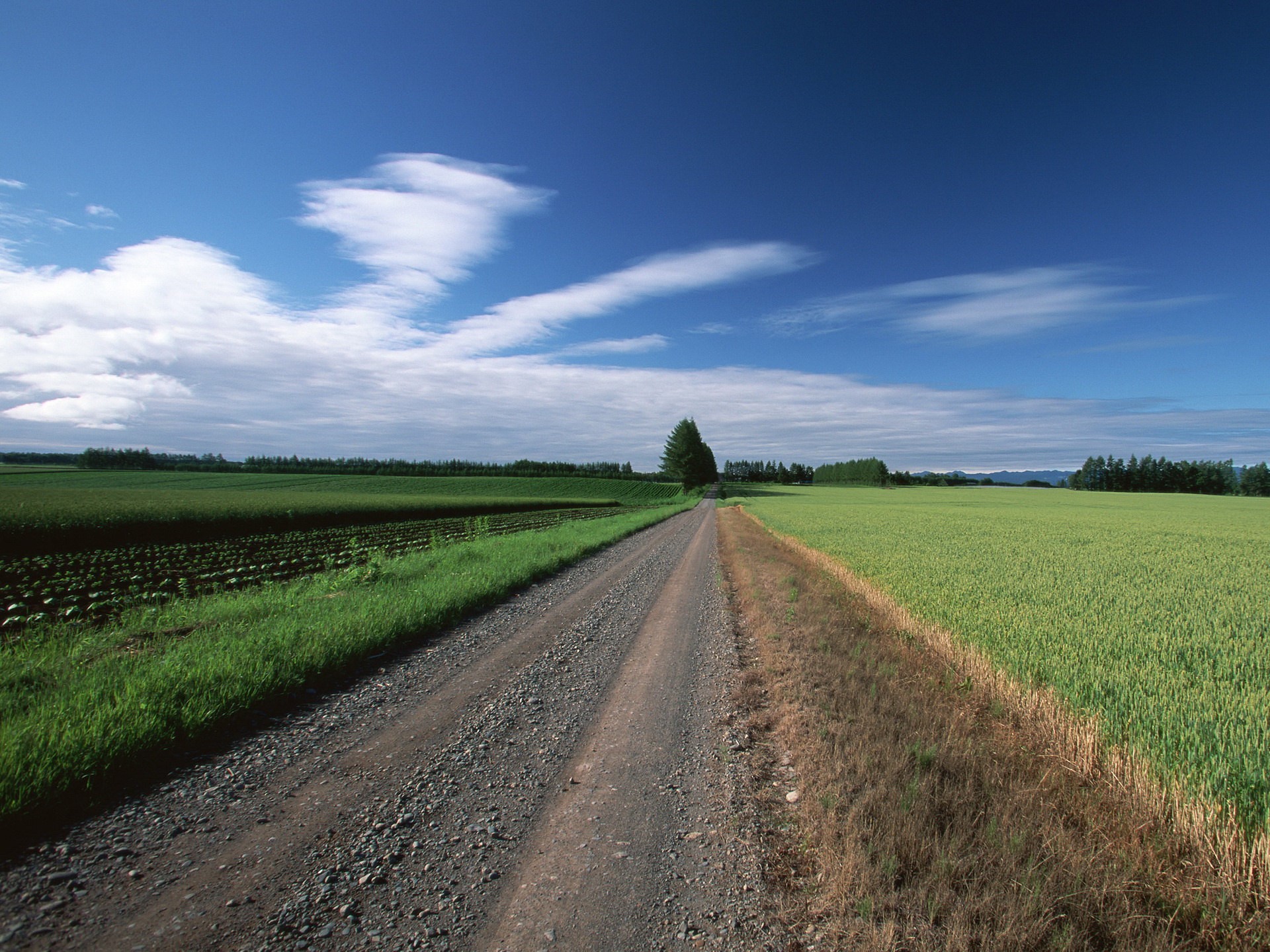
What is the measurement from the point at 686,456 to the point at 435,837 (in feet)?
308

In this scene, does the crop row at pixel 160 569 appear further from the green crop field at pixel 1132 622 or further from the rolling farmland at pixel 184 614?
the green crop field at pixel 1132 622

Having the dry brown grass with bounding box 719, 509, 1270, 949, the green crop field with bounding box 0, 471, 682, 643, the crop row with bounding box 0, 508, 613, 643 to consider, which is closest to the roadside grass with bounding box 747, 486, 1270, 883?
the dry brown grass with bounding box 719, 509, 1270, 949

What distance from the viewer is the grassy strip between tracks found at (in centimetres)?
441

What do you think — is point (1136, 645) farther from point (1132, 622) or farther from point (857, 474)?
point (857, 474)

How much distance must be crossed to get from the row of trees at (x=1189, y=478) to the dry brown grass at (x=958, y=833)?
148 m

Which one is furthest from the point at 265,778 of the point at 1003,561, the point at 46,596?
the point at 1003,561

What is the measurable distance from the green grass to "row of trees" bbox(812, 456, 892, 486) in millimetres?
91057

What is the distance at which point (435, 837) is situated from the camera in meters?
3.96

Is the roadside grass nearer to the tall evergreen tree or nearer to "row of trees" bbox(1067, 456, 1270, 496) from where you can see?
the tall evergreen tree

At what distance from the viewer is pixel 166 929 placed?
9.81 ft

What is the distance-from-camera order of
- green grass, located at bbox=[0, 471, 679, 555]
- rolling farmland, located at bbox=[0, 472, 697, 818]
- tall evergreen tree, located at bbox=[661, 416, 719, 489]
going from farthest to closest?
tall evergreen tree, located at bbox=[661, 416, 719, 489] < green grass, located at bbox=[0, 471, 679, 555] < rolling farmland, located at bbox=[0, 472, 697, 818]

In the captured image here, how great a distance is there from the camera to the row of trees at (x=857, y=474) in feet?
501

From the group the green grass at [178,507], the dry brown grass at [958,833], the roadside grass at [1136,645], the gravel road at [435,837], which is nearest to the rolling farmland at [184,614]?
the green grass at [178,507]

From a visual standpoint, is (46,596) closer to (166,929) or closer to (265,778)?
(265,778)
